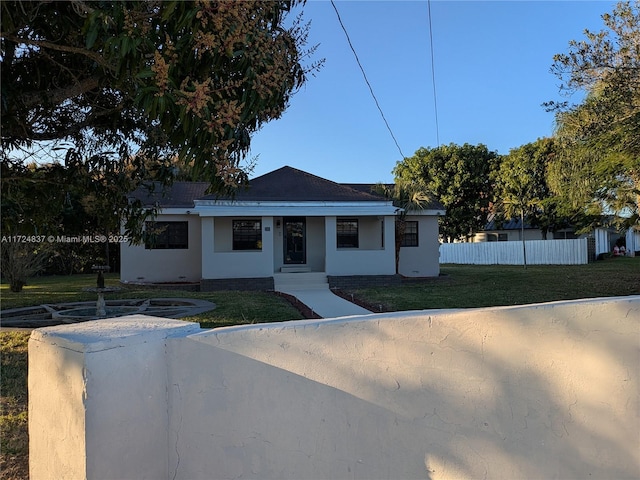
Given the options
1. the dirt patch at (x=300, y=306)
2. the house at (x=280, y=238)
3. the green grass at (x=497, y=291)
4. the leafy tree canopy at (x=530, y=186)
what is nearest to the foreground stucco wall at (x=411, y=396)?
the dirt patch at (x=300, y=306)

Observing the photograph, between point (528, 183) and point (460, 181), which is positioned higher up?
point (460, 181)

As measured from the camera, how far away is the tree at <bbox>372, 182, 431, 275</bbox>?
737 inches

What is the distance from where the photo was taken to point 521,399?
2352 millimetres

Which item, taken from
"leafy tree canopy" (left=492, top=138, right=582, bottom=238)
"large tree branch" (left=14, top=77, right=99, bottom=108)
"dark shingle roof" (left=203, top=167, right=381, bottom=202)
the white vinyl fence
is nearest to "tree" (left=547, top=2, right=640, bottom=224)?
"dark shingle roof" (left=203, top=167, right=381, bottom=202)

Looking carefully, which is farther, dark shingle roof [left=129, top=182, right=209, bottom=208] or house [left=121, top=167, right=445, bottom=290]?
dark shingle roof [left=129, top=182, right=209, bottom=208]

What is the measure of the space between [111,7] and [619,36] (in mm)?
10695

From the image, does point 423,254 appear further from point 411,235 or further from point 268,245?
point 268,245

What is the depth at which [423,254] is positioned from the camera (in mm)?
19875

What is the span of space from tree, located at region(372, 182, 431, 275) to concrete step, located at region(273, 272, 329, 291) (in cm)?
388

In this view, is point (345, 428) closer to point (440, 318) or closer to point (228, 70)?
point (440, 318)

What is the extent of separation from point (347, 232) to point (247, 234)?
13.8 feet

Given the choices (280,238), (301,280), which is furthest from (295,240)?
(301,280)

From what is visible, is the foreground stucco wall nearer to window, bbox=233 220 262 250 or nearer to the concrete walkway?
the concrete walkway

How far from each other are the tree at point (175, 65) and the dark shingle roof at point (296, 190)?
12.1m
